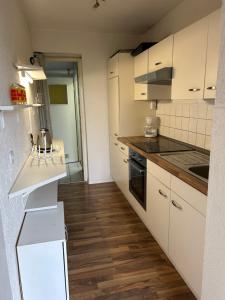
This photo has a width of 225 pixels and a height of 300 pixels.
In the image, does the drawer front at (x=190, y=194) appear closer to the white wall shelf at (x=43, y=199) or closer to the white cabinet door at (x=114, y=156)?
A: the white wall shelf at (x=43, y=199)

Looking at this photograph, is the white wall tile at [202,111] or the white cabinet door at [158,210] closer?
the white cabinet door at [158,210]

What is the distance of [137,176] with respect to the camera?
8.55 feet

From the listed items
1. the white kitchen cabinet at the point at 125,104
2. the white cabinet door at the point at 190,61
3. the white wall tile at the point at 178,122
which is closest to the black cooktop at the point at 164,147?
the white wall tile at the point at 178,122

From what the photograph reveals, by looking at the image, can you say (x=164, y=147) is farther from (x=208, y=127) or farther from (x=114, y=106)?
(x=114, y=106)

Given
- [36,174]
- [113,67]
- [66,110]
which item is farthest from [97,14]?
[66,110]

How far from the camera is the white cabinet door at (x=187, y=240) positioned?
1473 millimetres

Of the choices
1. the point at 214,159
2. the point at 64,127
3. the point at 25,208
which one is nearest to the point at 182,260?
the point at 214,159

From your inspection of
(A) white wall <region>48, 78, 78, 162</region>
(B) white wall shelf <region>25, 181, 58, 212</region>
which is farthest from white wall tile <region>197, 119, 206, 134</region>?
(A) white wall <region>48, 78, 78, 162</region>

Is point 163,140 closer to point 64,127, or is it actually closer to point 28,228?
point 28,228

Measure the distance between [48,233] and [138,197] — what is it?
1364 millimetres

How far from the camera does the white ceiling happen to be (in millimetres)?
2453

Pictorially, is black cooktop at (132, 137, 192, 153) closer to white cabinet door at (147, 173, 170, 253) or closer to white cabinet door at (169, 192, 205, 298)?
white cabinet door at (147, 173, 170, 253)

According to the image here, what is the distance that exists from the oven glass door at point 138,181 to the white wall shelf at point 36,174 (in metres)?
0.90

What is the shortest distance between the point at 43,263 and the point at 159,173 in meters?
1.15
